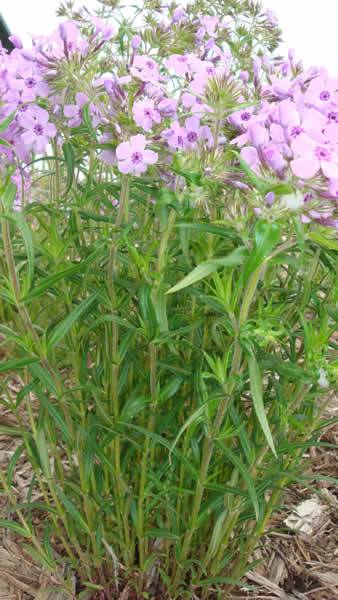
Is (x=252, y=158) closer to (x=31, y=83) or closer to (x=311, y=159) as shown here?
(x=311, y=159)

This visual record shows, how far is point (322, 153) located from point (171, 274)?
64 cm

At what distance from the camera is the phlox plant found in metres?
1.25

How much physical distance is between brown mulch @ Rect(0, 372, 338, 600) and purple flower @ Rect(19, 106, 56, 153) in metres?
1.20

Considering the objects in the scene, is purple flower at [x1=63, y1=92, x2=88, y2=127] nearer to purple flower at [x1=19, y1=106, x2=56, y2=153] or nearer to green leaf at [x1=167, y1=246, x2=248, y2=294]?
purple flower at [x1=19, y1=106, x2=56, y2=153]

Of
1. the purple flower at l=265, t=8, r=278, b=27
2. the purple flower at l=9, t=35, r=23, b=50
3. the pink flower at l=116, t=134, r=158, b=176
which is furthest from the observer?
the purple flower at l=265, t=8, r=278, b=27

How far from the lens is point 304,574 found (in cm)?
227

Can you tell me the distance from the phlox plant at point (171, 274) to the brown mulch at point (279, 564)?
10 centimetres

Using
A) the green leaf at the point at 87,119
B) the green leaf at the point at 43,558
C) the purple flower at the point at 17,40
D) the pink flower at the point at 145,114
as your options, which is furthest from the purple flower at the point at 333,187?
the green leaf at the point at 43,558

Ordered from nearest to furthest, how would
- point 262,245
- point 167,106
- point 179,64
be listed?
point 262,245, point 167,106, point 179,64

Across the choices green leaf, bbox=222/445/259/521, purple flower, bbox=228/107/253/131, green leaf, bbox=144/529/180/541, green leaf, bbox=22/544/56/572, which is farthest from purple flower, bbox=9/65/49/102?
green leaf, bbox=22/544/56/572

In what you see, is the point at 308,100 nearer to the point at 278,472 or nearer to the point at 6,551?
the point at 278,472

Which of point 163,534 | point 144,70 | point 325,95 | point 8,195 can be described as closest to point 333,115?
point 325,95

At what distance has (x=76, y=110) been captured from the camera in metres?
1.56

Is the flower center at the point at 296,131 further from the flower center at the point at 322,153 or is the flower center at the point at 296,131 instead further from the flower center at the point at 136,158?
the flower center at the point at 136,158
